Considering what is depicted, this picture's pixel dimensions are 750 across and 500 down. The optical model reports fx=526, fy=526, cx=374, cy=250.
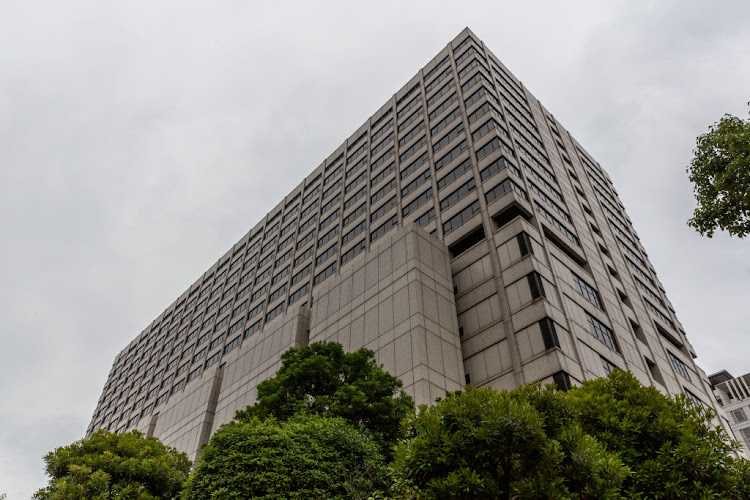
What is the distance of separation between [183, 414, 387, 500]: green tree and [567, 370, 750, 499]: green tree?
7171 mm

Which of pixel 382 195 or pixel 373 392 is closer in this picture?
pixel 373 392

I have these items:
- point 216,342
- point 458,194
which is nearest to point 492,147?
point 458,194

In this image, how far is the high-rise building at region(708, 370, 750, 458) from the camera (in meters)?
111

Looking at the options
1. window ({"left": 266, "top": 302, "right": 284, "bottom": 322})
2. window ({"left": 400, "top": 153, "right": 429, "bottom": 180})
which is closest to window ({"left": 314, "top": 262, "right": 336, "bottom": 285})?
window ({"left": 266, "top": 302, "right": 284, "bottom": 322})

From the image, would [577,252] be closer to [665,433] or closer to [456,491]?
[665,433]

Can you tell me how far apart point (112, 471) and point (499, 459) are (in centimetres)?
2083

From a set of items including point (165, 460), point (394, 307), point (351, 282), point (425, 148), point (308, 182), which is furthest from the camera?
point (308, 182)

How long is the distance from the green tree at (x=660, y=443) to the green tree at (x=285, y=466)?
23.5 feet

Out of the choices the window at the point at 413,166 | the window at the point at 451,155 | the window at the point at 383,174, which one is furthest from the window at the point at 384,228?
the window at the point at 383,174

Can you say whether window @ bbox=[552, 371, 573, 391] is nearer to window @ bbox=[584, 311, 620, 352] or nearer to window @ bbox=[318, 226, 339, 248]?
window @ bbox=[584, 311, 620, 352]

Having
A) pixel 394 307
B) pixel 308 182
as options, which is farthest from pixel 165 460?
pixel 308 182

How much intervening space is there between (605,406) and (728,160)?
8716 mm

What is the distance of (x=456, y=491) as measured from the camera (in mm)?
12188

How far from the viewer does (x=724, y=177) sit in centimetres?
1625
